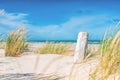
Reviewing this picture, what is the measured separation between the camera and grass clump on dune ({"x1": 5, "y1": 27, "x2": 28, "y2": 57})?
9.65 meters

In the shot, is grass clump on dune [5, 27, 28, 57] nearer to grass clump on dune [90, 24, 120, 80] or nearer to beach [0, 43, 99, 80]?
beach [0, 43, 99, 80]

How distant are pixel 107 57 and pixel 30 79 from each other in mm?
1613

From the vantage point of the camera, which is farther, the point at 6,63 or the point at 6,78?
the point at 6,63

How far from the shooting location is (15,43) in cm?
988

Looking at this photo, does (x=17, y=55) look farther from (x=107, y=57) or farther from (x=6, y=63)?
(x=107, y=57)

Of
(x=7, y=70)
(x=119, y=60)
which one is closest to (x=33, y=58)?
(x=7, y=70)

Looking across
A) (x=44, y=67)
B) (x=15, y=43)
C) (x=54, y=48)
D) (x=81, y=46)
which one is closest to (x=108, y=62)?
(x=44, y=67)

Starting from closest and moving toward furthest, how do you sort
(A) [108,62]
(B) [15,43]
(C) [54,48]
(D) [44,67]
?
(A) [108,62] → (D) [44,67] → (B) [15,43] → (C) [54,48]

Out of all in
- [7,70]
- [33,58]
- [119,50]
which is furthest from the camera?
[33,58]

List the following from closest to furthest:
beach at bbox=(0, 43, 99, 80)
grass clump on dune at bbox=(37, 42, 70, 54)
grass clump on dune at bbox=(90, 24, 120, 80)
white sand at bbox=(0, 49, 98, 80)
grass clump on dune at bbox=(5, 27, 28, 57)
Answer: grass clump on dune at bbox=(90, 24, 120, 80) < beach at bbox=(0, 43, 99, 80) < white sand at bbox=(0, 49, 98, 80) < grass clump on dune at bbox=(5, 27, 28, 57) < grass clump on dune at bbox=(37, 42, 70, 54)

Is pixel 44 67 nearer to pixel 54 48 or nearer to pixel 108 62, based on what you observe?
pixel 108 62

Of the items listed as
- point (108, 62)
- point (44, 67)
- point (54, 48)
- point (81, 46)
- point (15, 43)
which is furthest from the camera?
point (54, 48)

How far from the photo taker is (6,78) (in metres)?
5.71

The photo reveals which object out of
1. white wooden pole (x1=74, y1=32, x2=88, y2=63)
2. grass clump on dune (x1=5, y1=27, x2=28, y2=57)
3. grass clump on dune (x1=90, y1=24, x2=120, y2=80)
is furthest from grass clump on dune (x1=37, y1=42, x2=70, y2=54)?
grass clump on dune (x1=90, y1=24, x2=120, y2=80)
